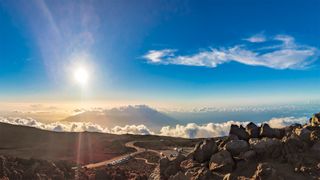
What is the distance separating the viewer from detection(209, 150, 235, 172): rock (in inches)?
906

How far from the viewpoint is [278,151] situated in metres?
23.2

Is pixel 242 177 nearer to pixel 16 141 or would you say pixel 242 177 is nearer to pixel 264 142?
pixel 264 142

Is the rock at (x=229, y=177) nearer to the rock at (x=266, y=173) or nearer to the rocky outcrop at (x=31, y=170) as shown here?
the rock at (x=266, y=173)

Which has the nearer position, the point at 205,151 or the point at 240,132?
the point at 205,151

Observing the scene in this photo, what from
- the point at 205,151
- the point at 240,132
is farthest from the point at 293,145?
the point at 205,151

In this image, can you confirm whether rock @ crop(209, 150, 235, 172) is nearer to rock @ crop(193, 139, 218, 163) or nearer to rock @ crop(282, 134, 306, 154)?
rock @ crop(193, 139, 218, 163)

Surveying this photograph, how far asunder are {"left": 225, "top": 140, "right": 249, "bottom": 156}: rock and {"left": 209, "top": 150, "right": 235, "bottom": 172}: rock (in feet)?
3.22

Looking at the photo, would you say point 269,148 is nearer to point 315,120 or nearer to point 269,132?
point 269,132

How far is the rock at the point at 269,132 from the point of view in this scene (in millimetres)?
27188

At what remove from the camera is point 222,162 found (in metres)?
23.3

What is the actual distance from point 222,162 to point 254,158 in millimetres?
2502

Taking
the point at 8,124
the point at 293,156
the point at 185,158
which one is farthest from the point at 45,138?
the point at 293,156

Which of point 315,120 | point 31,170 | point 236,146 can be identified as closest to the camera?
point 236,146

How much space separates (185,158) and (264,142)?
6.90 m
